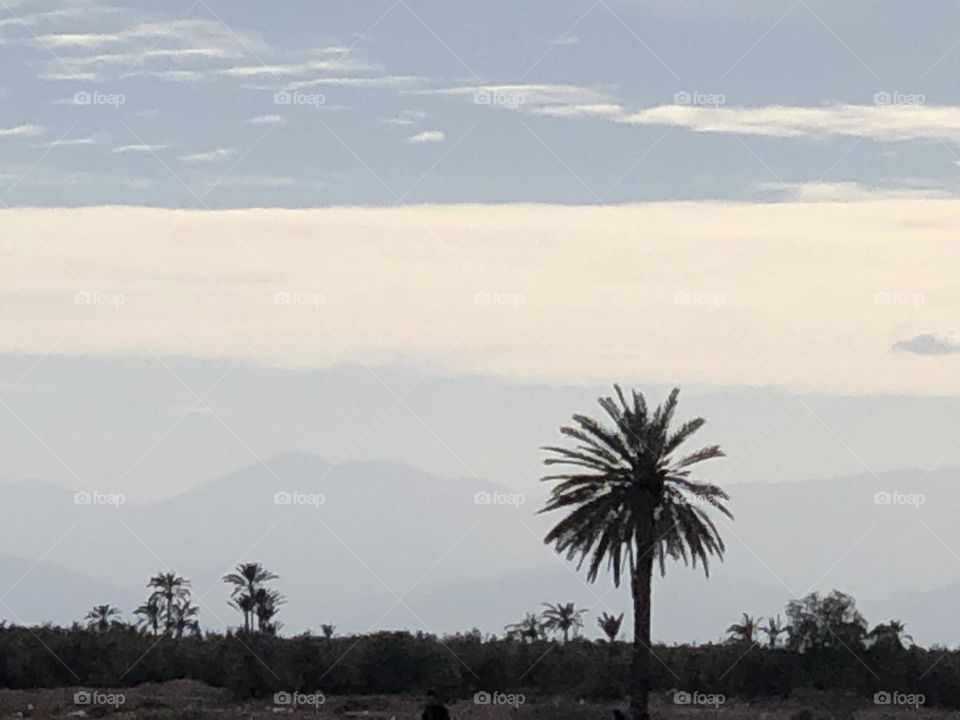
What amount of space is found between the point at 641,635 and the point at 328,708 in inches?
432

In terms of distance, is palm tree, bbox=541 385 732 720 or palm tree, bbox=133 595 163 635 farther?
palm tree, bbox=133 595 163 635

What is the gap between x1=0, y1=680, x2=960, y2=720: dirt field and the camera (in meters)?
51.3

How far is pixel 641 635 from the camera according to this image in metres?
51.2

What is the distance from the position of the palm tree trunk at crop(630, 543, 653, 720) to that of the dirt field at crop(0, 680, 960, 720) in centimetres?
170

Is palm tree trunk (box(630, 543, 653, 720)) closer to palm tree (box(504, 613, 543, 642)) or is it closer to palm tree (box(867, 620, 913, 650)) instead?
palm tree (box(867, 620, 913, 650))

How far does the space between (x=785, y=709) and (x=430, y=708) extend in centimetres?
2409

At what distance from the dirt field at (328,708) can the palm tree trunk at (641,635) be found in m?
1.70

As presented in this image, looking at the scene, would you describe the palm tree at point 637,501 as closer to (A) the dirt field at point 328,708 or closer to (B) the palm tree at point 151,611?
(A) the dirt field at point 328,708

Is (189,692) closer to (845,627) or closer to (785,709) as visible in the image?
(785,709)

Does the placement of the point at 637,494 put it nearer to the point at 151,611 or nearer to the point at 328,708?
the point at 328,708

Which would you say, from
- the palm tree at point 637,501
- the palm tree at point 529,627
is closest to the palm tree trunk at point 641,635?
the palm tree at point 637,501

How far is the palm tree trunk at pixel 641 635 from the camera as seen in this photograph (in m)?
50.6

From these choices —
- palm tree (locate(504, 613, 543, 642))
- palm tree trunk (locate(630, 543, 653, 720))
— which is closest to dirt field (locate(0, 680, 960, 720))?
palm tree trunk (locate(630, 543, 653, 720))

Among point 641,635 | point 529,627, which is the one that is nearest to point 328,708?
point 641,635
